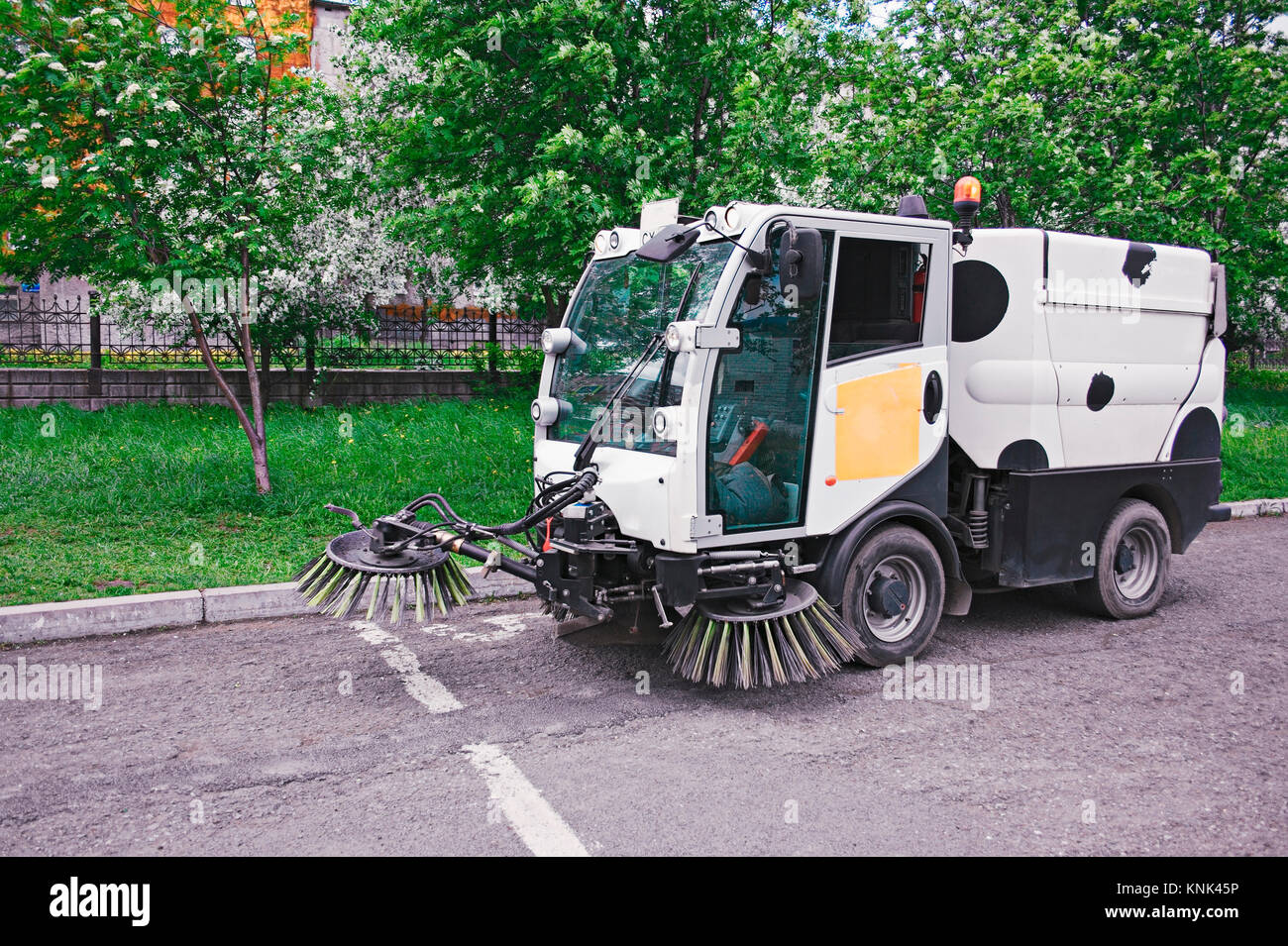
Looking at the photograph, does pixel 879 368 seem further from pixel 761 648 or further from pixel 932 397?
pixel 761 648

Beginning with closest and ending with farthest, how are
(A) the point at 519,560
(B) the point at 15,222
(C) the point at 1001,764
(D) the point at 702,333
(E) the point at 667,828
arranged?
(E) the point at 667,828 < (C) the point at 1001,764 < (D) the point at 702,333 < (A) the point at 519,560 < (B) the point at 15,222

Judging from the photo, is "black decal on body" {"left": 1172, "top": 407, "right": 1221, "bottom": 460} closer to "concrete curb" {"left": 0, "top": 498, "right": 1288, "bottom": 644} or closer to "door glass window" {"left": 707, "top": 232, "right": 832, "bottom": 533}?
"door glass window" {"left": 707, "top": 232, "right": 832, "bottom": 533}

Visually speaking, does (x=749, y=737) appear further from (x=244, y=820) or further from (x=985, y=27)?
(x=985, y=27)

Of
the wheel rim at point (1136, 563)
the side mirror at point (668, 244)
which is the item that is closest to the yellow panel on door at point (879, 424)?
the side mirror at point (668, 244)

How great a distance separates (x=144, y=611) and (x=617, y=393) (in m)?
3.42

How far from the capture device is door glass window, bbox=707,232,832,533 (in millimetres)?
4785

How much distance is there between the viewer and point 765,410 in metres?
4.89

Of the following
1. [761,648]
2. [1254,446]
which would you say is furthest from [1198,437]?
[1254,446]

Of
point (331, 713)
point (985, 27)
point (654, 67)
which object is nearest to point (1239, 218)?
point (985, 27)

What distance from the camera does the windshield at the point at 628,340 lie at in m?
4.91

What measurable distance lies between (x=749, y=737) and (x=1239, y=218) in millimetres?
14127

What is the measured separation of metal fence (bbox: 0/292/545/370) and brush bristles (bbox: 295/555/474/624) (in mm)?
9995

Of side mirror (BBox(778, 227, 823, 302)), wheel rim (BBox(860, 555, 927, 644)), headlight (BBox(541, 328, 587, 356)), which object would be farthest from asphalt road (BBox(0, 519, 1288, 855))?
side mirror (BBox(778, 227, 823, 302))

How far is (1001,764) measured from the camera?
4.29 m
